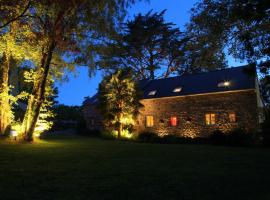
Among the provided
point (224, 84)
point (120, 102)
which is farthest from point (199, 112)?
point (120, 102)

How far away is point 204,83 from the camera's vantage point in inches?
878

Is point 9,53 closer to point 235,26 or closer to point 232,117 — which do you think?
point 235,26

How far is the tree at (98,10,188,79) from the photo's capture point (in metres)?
32.5

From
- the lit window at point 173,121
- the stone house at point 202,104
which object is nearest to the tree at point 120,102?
the stone house at point 202,104

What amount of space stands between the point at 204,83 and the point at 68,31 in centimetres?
1224

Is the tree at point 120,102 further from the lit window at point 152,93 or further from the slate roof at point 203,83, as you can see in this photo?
the slate roof at point 203,83

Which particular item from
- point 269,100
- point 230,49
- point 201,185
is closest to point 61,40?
point 230,49

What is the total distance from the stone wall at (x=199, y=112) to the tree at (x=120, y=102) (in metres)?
1.73

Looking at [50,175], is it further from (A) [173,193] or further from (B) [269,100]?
(B) [269,100]

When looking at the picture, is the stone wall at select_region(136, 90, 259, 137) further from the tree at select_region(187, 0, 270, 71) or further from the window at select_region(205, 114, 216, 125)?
the tree at select_region(187, 0, 270, 71)

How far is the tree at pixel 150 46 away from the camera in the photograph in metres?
32.5


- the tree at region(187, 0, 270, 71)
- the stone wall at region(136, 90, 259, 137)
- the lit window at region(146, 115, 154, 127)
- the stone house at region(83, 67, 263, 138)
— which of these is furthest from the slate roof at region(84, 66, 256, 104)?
the tree at region(187, 0, 270, 71)

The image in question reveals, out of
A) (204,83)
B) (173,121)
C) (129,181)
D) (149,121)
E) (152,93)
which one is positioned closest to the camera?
(129,181)

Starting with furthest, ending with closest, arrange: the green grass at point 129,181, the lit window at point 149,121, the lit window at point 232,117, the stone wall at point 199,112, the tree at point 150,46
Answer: the tree at point 150,46 < the lit window at point 149,121 < the lit window at point 232,117 < the stone wall at point 199,112 < the green grass at point 129,181
